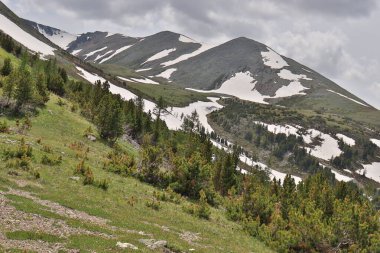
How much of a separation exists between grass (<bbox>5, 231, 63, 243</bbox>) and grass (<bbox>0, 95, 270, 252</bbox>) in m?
0.65

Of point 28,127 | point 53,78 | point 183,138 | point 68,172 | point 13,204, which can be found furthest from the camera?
point 183,138

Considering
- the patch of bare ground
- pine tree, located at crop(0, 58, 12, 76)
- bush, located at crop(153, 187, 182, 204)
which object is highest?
pine tree, located at crop(0, 58, 12, 76)

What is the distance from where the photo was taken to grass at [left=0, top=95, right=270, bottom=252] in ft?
92.6

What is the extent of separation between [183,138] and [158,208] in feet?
272

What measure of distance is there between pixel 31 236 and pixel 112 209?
12.5m

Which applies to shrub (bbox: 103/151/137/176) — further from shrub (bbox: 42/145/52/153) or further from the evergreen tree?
the evergreen tree

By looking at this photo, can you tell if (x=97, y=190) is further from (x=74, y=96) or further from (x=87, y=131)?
(x=74, y=96)

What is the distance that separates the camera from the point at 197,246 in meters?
31.6

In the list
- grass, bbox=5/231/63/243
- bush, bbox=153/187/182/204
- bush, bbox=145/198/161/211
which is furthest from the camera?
bush, bbox=153/187/182/204

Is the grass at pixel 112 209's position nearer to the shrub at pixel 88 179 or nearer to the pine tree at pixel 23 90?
the shrub at pixel 88 179

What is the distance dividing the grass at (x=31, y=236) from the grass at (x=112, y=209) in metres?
0.65

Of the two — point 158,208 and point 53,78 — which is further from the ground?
point 53,78

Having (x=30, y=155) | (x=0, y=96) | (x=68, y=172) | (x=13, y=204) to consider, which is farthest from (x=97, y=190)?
(x=0, y=96)

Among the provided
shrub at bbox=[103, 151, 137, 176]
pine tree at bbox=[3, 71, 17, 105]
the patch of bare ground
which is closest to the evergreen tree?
pine tree at bbox=[3, 71, 17, 105]
